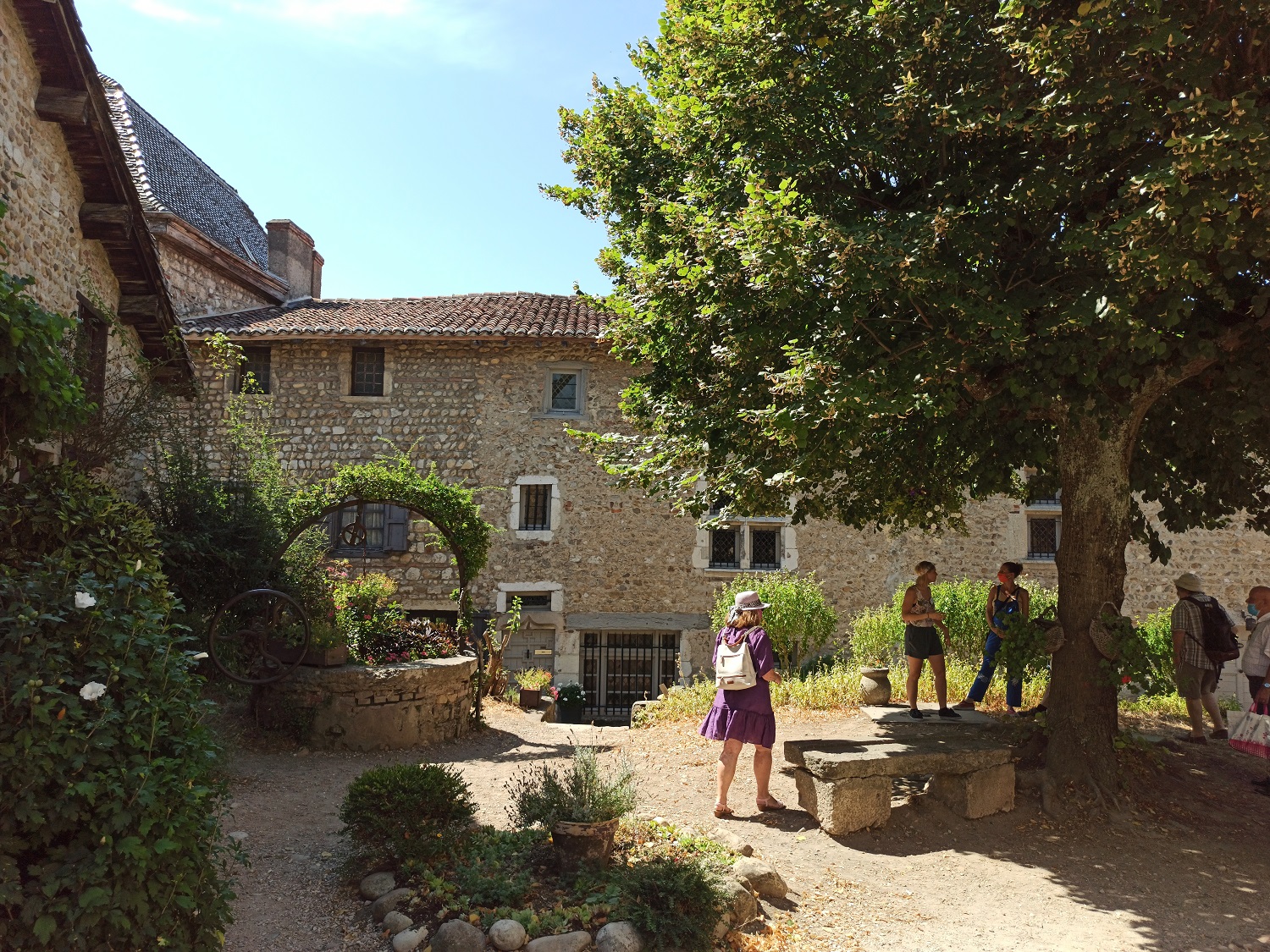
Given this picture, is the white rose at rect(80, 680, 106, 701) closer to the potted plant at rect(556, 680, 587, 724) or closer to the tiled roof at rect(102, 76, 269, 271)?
the potted plant at rect(556, 680, 587, 724)

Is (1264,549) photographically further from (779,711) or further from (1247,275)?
(1247,275)

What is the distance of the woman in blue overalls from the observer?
29.2 feet

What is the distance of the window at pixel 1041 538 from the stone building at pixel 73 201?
14.6 metres

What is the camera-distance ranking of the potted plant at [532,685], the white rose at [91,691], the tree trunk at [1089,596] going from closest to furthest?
the white rose at [91,691], the tree trunk at [1089,596], the potted plant at [532,685]

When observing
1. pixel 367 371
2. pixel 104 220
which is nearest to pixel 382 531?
pixel 367 371

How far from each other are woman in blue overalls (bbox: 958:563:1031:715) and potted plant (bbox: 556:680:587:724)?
759cm

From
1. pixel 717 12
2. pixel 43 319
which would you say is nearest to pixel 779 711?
pixel 717 12

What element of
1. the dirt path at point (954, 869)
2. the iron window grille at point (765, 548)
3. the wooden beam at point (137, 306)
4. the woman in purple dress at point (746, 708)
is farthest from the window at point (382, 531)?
the woman in purple dress at point (746, 708)

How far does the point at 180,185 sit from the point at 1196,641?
712 inches

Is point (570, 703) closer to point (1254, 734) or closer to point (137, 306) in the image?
point (137, 306)

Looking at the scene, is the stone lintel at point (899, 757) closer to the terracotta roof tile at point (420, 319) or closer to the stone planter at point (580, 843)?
the stone planter at point (580, 843)

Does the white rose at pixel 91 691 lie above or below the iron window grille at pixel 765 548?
below

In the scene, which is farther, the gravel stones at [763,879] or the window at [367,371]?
the window at [367,371]

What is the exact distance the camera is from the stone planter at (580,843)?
5.14m
